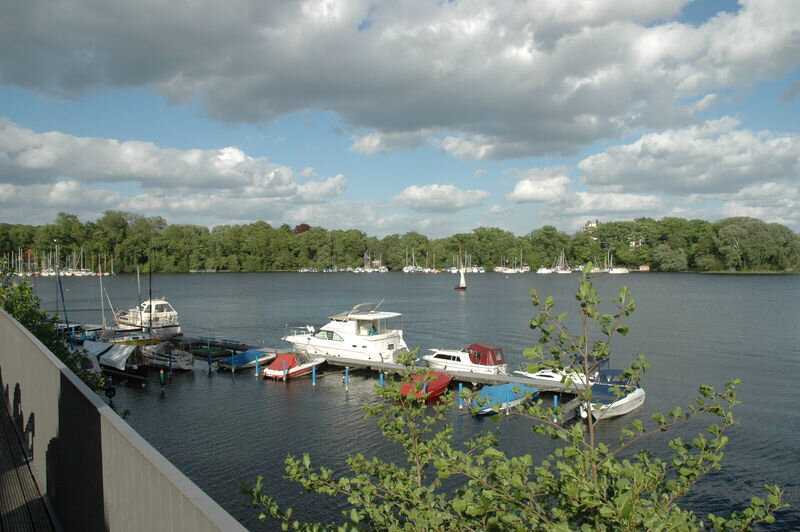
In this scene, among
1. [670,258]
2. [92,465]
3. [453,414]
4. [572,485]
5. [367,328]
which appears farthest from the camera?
[670,258]

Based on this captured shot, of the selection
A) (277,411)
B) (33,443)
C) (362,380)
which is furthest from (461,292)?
(33,443)

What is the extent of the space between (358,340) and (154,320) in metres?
19.0

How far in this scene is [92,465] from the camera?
550 centimetres

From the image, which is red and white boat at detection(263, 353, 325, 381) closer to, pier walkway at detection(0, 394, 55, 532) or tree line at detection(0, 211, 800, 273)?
pier walkway at detection(0, 394, 55, 532)

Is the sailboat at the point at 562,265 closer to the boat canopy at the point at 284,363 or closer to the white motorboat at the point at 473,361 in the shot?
the white motorboat at the point at 473,361

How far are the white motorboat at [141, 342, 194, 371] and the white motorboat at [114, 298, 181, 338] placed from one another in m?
7.73

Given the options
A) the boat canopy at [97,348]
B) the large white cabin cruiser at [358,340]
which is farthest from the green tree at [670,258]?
the boat canopy at [97,348]

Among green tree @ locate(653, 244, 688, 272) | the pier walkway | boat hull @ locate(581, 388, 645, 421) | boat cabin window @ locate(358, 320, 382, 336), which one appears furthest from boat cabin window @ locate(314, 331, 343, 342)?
green tree @ locate(653, 244, 688, 272)

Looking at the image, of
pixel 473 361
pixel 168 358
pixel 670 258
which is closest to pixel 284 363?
pixel 168 358

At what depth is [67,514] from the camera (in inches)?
256

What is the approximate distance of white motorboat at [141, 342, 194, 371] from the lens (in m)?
34.5

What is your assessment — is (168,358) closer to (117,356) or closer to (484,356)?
(117,356)

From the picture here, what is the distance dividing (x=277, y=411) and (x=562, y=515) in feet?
75.9

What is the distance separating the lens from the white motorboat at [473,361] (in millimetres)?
30469
